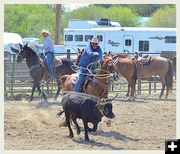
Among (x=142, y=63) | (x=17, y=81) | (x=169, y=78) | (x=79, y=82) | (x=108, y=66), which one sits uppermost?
(x=108, y=66)

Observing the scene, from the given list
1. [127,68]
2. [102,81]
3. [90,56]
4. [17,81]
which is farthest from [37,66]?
[90,56]

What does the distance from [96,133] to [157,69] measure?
25.8ft

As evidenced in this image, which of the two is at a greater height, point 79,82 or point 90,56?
point 90,56

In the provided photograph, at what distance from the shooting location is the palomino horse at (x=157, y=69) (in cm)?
1672

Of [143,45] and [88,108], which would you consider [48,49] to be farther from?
[143,45]

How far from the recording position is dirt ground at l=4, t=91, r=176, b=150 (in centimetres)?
829

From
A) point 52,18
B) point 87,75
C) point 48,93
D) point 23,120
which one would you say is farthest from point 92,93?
point 52,18

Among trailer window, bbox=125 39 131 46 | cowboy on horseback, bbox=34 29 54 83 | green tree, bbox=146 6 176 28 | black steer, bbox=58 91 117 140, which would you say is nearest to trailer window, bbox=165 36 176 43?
trailer window, bbox=125 39 131 46

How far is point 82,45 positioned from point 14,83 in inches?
482

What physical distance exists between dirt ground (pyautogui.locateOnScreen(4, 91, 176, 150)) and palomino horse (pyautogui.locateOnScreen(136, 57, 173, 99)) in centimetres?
274

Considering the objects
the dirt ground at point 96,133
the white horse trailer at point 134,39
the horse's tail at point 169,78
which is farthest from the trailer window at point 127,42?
the dirt ground at point 96,133

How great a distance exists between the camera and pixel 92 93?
949 cm

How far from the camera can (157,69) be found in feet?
55.3

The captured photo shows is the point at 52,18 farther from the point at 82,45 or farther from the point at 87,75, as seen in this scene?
the point at 87,75
